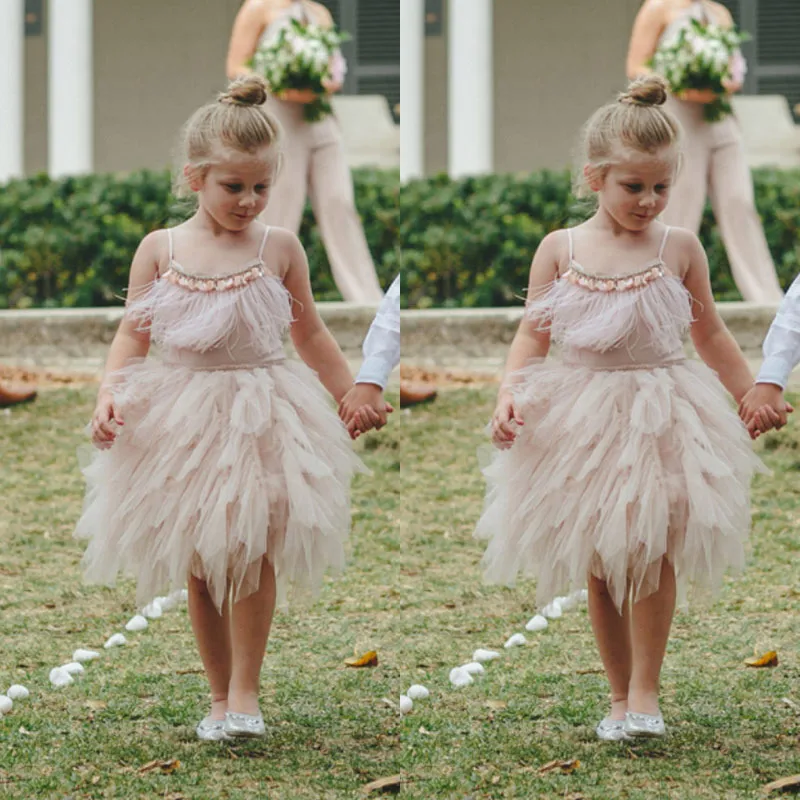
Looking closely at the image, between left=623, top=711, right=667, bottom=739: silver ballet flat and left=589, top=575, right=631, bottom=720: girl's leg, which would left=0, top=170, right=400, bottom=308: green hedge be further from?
left=623, top=711, right=667, bottom=739: silver ballet flat

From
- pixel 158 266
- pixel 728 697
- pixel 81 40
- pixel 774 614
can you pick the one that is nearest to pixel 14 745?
pixel 158 266

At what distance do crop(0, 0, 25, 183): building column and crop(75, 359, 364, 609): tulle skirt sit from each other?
10.6 meters

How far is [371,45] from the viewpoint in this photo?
16.3m

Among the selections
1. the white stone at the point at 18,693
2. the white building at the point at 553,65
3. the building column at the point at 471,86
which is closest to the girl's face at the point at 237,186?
the white stone at the point at 18,693

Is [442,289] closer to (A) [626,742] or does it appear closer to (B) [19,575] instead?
(B) [19,575]

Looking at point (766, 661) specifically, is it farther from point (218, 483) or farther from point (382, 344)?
point (218, 483)

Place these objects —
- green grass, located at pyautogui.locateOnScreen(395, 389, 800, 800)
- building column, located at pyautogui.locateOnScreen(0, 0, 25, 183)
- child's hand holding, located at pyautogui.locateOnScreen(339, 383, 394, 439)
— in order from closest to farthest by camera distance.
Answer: green grass, located at pyautogui.locateOnScreen(395, 389, 800, 800) → child's hand holding, located at pyautogui.locateOnScreen(339, 383, 394, 439) → building column, located at pyautogui.locateOnScreen(0, 0, 25, 183)

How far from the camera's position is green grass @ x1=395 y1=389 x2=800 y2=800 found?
11.4ft

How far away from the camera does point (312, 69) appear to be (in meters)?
8.84

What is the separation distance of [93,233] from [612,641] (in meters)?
7.56

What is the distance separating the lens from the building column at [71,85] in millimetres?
13727

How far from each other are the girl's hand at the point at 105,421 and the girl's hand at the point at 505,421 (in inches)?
33.8

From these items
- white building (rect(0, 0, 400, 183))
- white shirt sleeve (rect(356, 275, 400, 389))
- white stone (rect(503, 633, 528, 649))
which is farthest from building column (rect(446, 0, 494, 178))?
white shirt sleeve (rect(356, 275, 400, 389))

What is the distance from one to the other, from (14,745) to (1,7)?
11.2m
